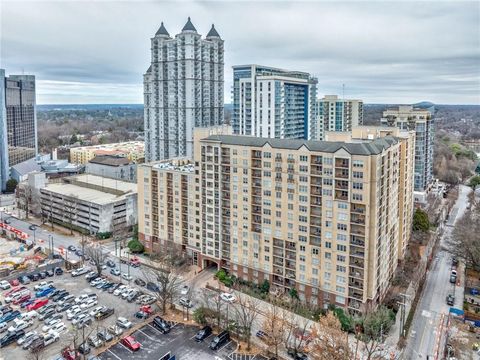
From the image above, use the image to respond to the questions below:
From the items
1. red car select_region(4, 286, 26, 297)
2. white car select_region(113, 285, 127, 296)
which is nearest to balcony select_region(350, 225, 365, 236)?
white car select_region(113, 285, 127, 296)

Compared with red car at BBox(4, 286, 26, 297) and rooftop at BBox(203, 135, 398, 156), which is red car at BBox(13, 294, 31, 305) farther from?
rooftop at BBox(203, 135, 398, 156)

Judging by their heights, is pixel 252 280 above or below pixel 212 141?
below

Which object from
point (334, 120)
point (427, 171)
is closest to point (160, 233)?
point (427, 171)

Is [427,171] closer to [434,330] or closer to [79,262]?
[434,330]

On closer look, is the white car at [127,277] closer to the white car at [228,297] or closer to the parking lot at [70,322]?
the parking lot at [70,322]

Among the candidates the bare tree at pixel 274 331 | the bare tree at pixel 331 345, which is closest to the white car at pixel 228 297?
the bare tree at pixel 274 331

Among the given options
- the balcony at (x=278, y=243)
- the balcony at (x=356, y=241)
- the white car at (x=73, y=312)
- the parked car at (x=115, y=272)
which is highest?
the balcony at (x=356, y=241)
